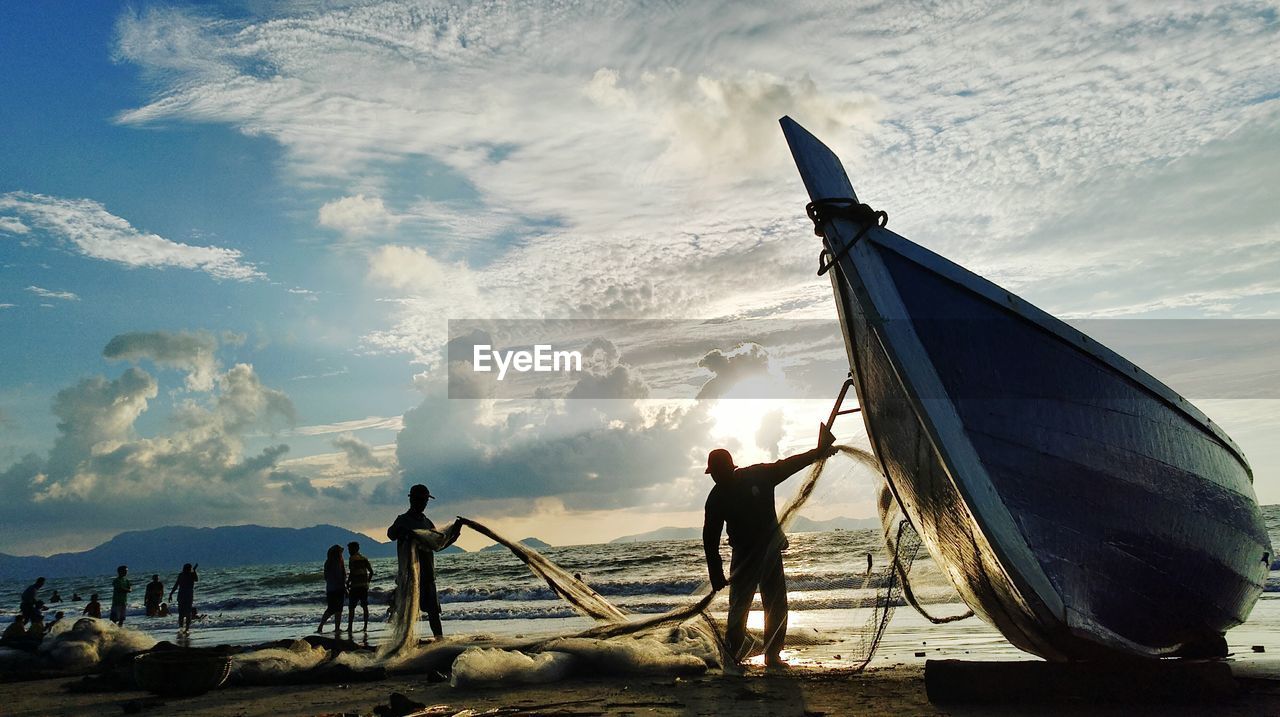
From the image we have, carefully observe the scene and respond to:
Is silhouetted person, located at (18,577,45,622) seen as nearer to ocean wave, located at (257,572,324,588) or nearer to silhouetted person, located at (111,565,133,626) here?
silhouetted person, located at (111,565,133,626)

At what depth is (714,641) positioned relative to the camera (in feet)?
25.3

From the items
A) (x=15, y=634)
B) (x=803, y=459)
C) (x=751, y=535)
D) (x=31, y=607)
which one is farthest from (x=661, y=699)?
(x=31, y=607)

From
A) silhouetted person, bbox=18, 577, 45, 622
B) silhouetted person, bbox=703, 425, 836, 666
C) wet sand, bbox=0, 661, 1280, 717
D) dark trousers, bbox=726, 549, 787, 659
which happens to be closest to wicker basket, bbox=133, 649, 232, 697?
wet sand, bbox=0, 661, 1280, 717

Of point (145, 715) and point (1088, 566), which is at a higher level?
point (1088, 566)

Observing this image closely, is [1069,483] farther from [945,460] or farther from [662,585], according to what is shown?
[662,585]

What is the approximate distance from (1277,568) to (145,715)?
26.8 m

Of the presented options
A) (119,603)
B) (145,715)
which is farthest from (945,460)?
(119,603)

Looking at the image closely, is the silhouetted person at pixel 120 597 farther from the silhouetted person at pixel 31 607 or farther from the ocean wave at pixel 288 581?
the ocean wave at pixel 288 581

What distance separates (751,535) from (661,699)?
196 centimetres

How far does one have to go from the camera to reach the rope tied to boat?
5512 mm

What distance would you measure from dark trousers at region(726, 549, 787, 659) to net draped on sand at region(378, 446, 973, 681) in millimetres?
26

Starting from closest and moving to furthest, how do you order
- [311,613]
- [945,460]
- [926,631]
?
1. [945,460]
2. [926,631]
3. [311,613]

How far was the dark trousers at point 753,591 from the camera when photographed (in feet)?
24.2

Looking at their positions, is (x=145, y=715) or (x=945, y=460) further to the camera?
(x=145, y=715)
